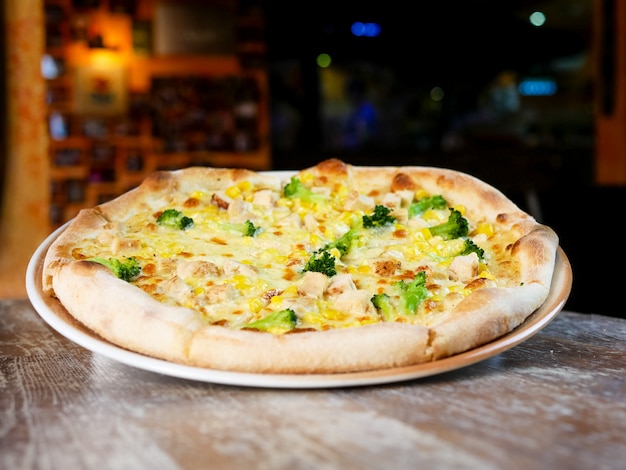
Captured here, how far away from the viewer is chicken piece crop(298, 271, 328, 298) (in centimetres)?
180

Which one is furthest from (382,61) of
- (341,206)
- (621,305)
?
(341,206)

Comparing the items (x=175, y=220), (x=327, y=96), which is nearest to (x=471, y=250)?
(x=175, y=220)

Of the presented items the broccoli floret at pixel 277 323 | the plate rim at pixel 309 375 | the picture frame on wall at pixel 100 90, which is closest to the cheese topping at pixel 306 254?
the broccoli floret at pixel 277 323

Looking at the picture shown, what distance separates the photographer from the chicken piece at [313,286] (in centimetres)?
180

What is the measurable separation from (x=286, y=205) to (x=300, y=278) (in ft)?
1.92

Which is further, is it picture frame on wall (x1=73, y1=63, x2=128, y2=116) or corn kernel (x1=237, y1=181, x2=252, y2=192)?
picture frame on wall (x1=73, y1=63, x2=128, y2=116)

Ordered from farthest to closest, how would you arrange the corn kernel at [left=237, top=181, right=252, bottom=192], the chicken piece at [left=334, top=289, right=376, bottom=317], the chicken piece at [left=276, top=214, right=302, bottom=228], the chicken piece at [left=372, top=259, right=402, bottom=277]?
1. the corn kernel at [left=237, top=181, right=252, bottom=192]
2. the chicken piece at [left=276, top=214, right=302, bottom=228]
3. the chicken piece at [left=372, top=259, right=402, bottom=277]
4. the chicken piece at [left=334, top=289, right=376, bottom=317]

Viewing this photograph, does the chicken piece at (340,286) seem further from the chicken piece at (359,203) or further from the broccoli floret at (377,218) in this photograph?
the chicken piece at (359,203)

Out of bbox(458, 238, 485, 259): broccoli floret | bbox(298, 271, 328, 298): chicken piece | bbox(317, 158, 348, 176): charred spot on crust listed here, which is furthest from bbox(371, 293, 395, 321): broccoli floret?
bbox(317, 158, 348, 176): charred spot on crust

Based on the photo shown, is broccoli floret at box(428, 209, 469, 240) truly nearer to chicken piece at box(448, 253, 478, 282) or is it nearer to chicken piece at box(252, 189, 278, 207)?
chicken piece at box(448, 253, 478, 282)

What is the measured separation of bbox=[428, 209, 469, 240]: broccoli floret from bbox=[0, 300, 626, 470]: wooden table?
1.56ft

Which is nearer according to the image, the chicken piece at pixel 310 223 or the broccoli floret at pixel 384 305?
the broccoli floret at pixel 384 305

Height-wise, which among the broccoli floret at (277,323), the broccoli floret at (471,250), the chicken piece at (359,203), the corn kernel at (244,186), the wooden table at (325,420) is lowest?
the wooden table at (325,420)

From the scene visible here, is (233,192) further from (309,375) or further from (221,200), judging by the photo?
(309,375)
